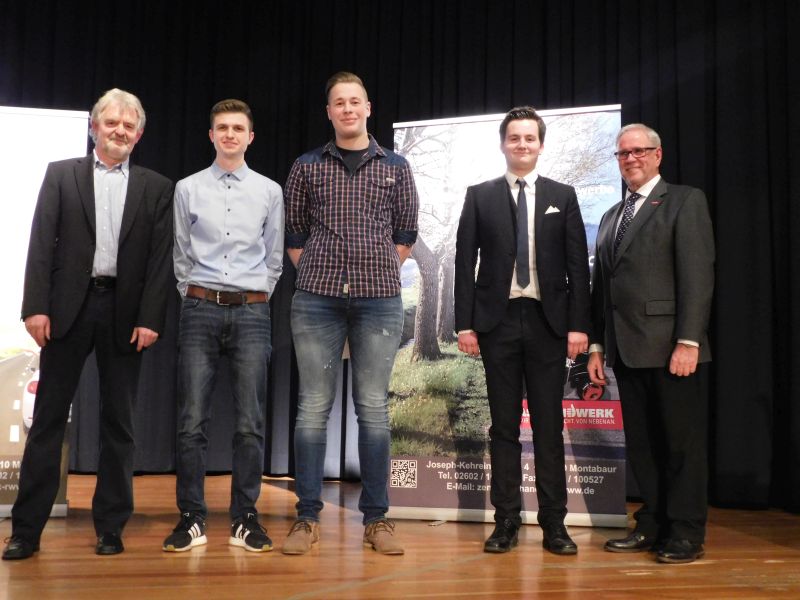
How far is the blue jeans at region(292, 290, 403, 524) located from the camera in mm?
2695

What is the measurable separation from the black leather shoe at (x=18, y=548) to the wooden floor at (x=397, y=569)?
4 cm

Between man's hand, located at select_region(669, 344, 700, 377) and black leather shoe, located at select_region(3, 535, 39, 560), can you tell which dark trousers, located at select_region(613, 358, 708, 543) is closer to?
man's hand, located at select_region(669, 344, 700, 377)

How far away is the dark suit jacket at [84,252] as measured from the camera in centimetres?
254

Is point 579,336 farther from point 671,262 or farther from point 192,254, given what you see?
point 192,254

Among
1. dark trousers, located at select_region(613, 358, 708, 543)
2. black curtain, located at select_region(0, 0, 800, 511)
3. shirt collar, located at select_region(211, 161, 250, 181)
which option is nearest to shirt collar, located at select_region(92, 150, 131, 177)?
shirt collar, located at select_region(211, 161, 250, 181)

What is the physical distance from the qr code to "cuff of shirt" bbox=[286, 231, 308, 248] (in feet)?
3.92

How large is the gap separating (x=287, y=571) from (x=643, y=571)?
1.15 m

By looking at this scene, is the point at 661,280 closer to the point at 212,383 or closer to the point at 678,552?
the point at 678,552

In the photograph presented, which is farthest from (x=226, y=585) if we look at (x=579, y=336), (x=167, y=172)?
(x=167, y=172)

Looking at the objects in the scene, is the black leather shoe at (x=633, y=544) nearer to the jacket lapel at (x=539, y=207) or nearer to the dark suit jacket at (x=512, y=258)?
the dark suit jacket at (x=512, y=258)

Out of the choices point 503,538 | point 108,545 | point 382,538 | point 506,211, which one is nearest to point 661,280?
point 506,211

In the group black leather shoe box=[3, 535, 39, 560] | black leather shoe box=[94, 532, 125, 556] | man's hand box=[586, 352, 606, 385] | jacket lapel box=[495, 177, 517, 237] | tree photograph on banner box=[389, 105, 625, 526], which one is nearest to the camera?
black leather shoe box=[3, 535, 39, 560]

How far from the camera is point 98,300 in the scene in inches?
103

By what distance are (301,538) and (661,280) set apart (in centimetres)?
158
